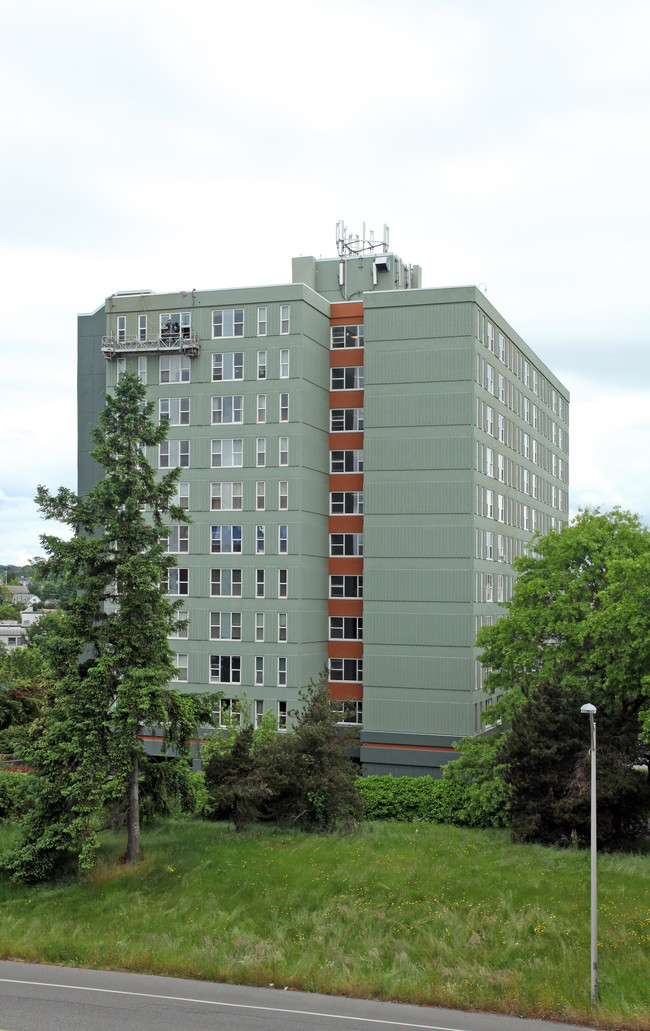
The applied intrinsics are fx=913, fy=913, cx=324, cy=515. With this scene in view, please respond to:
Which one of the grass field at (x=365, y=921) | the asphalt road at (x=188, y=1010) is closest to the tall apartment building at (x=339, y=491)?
the grass field at (x=365, y=921)

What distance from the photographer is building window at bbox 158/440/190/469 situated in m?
54.4

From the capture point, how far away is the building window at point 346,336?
54.9m

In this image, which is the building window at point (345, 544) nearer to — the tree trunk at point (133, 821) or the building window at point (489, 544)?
the building window at point (489, 544)

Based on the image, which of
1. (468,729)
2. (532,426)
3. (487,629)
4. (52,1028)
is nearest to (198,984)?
(52,1028)

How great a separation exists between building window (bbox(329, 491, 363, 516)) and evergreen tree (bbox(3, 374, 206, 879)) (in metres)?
24.0

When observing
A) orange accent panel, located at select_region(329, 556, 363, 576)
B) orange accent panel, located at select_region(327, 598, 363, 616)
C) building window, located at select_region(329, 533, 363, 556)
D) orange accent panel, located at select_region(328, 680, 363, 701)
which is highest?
building window, located at select_region(329, 533, 363, 556)

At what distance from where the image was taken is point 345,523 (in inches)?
2144

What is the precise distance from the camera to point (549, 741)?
32938 millimetres

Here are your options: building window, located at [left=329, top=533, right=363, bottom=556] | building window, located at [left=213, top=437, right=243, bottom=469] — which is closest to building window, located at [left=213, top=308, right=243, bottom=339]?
building window, located at [left=213, top=437, right=243, bottom=469]

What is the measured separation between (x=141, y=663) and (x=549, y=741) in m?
14.8

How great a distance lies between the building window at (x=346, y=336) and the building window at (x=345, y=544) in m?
11.5

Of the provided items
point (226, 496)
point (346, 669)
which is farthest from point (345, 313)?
point (346, 669)

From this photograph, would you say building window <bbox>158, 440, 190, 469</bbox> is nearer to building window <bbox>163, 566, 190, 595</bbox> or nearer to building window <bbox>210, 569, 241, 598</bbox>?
building window <bbox>163, 566, 190, 595</bbox>

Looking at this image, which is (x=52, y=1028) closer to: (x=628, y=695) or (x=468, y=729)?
(x=628, y=695)
